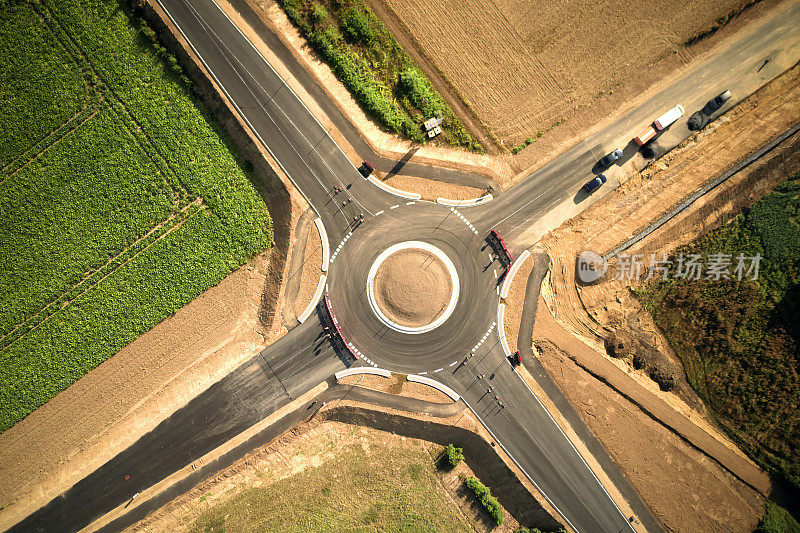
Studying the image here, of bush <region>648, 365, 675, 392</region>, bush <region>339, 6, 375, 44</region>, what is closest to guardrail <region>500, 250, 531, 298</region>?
bush <region>648, 365, 675, 392</region>

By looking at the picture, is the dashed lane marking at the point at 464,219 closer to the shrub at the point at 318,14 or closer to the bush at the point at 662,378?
the bush at the point at 662,378

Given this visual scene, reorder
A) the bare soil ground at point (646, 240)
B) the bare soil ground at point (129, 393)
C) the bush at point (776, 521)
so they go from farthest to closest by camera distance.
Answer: the bare soil ground at point (646, 240) < the bare soil ground at point (129, 393) < the bush at point (776, 521)

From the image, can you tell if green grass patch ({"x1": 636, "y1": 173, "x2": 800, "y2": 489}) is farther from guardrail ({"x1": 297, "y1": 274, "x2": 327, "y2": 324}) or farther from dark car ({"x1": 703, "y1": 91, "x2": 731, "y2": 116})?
guardrail ({"x1": 297, "y1": 274, "x2": 327, "y2": 324})

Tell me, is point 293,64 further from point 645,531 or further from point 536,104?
point 645,531

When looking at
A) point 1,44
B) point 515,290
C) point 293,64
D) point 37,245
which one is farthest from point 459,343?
point 1,44

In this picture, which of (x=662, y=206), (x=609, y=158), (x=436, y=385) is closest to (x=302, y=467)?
(x=436, y=385)

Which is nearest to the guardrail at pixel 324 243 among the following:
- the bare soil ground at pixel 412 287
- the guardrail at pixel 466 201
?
the bare soil ground at pixel 412 287
